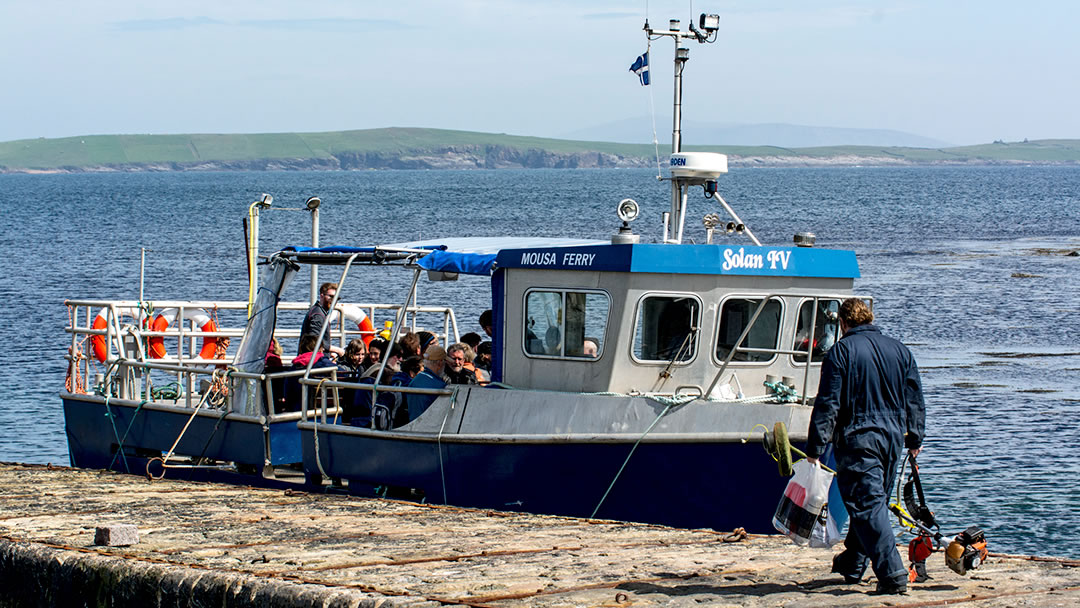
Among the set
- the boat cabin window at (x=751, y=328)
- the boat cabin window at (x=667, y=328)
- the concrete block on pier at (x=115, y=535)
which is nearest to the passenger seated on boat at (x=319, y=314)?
the boat cabin window at (x=667, y=328)

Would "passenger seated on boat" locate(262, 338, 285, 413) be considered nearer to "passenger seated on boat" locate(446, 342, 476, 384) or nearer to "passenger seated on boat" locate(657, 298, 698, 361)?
"passenger seated on boat" locate(446, 342, 476, 384)

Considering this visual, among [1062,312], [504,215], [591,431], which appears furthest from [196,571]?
[504,215]

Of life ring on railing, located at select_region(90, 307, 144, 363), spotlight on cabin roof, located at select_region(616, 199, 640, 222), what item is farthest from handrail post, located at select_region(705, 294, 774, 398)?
life ring on railing, located at select_region(90, 307, 144, 363)

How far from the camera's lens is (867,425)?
6.83 meters

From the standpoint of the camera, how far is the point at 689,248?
1081 centimetres

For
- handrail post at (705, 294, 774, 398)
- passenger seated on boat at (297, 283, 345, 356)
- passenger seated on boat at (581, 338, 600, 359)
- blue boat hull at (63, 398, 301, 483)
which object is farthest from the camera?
passenger seated on boat at (297, 283, 345, 356)

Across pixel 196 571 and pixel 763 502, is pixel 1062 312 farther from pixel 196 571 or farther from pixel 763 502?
pixel 196 571

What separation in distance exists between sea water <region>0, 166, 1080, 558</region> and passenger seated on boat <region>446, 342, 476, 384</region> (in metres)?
2.36

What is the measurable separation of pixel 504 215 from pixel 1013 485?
233ft

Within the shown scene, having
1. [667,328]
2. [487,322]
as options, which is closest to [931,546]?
[667,328]

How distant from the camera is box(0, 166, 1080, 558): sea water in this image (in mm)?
17500

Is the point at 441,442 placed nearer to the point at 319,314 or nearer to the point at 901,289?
the point at 319,314

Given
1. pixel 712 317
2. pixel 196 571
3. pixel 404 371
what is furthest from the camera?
pixel 404 371

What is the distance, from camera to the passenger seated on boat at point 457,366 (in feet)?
38.6
